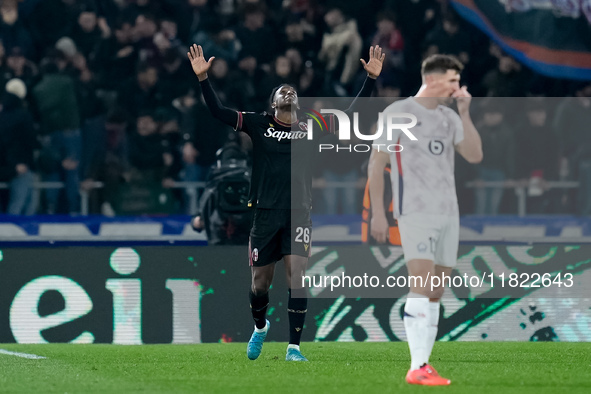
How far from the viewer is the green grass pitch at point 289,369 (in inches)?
281

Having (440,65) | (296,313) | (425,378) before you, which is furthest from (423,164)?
(296,313)

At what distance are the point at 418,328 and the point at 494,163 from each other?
7090 millimetres

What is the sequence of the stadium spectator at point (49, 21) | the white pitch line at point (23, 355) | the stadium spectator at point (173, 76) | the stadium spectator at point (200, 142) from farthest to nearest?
the stadium spectator at point (49, 21)
the stadium spectator at point (173, 76)
the stadium spectator at point (200, 142)
the white pitch line at point (23, 355)

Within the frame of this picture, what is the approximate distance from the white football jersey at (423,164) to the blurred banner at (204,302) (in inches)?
165

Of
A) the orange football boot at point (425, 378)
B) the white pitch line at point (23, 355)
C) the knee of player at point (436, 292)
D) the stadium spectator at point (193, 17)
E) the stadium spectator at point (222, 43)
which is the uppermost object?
the stadium spectator at point (193, 17)

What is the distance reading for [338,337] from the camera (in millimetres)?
11422

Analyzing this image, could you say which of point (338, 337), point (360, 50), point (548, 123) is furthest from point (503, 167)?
point (338, 337)

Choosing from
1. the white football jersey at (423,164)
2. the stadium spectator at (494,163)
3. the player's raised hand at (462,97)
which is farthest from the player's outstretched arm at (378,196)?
the stadium spectator at (494,163)

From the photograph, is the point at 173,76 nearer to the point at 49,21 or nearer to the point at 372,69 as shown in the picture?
the point at 49,21

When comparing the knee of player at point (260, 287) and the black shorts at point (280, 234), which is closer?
the black shorts at point (280, 234)

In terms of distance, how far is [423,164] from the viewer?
7332 mm

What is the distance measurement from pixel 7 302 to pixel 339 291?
10.9ft

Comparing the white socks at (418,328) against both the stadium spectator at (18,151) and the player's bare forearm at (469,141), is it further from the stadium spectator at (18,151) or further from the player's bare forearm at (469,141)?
the stadium spectator at (18,151)

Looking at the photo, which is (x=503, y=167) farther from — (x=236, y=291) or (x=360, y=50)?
(x=236, y=291)
